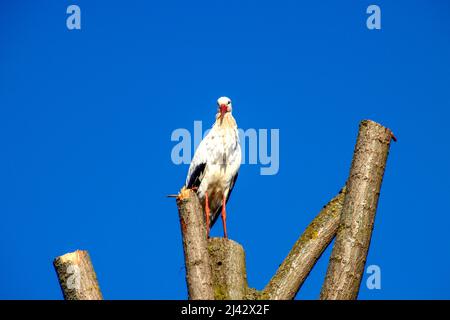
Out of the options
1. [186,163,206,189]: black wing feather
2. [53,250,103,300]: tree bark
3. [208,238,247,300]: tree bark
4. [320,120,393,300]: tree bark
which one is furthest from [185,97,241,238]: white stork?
[320,120,393,300]: tree bark

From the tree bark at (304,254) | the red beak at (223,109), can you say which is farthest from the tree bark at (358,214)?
the red beak at (223,109)

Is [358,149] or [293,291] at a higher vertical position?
[358,149]

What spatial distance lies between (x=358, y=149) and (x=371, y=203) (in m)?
0.55

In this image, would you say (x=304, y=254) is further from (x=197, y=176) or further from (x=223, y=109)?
(x=223, y=109)

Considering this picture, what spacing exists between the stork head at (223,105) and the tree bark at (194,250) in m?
4.68

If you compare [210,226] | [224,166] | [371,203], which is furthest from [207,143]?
[371,203]

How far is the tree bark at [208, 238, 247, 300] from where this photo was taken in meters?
8.41

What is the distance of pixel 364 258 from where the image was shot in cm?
734

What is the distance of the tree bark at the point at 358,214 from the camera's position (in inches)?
285

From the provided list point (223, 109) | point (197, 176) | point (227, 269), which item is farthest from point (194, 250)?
point (223, 109)

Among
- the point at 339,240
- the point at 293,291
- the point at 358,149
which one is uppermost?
the point at 358,149

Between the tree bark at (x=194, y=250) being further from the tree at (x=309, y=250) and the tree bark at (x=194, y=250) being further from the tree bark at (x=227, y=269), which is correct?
the tree bark at (x=227, y=269)

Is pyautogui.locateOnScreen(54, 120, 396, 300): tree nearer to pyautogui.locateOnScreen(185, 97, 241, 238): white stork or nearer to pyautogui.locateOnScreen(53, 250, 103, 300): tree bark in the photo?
pyautogui.locateOnScreen(53, 250, 103, 300): tree bark
